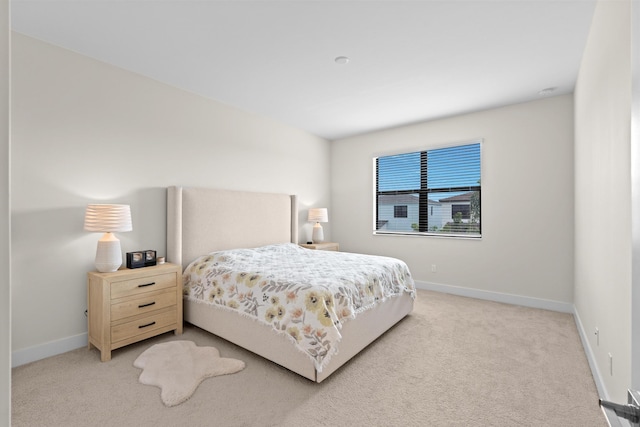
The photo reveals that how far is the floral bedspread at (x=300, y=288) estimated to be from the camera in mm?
2100

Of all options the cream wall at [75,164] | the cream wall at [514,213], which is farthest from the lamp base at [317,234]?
the cream wall at [75,164]

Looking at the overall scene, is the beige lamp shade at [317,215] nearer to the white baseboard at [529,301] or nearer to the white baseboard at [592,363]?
the white baseboard at [529,301]

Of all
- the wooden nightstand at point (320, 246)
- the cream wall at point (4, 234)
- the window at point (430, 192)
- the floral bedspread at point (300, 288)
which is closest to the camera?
the cream wall at point (4, 234)

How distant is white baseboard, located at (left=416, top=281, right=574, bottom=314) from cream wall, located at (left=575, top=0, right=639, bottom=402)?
837 mm

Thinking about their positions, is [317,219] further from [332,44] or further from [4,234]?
[4,234]

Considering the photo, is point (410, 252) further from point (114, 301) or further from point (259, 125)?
point (114, 301)

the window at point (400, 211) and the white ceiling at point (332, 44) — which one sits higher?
the white ceiling at point (332, 44)

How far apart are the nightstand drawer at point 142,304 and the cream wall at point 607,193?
317 centimetres

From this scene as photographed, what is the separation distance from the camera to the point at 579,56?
8.92ft

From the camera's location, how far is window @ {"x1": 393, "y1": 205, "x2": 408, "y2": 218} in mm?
4952

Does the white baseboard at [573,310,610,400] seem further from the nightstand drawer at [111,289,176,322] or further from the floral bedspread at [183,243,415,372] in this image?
the nightstand drawer at [111,289,176,322]

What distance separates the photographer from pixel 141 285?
2.64 m

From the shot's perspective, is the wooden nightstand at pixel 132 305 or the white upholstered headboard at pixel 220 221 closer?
the wooden nightstand at pixel 132 305

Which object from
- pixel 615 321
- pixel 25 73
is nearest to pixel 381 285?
pixel 615 321
